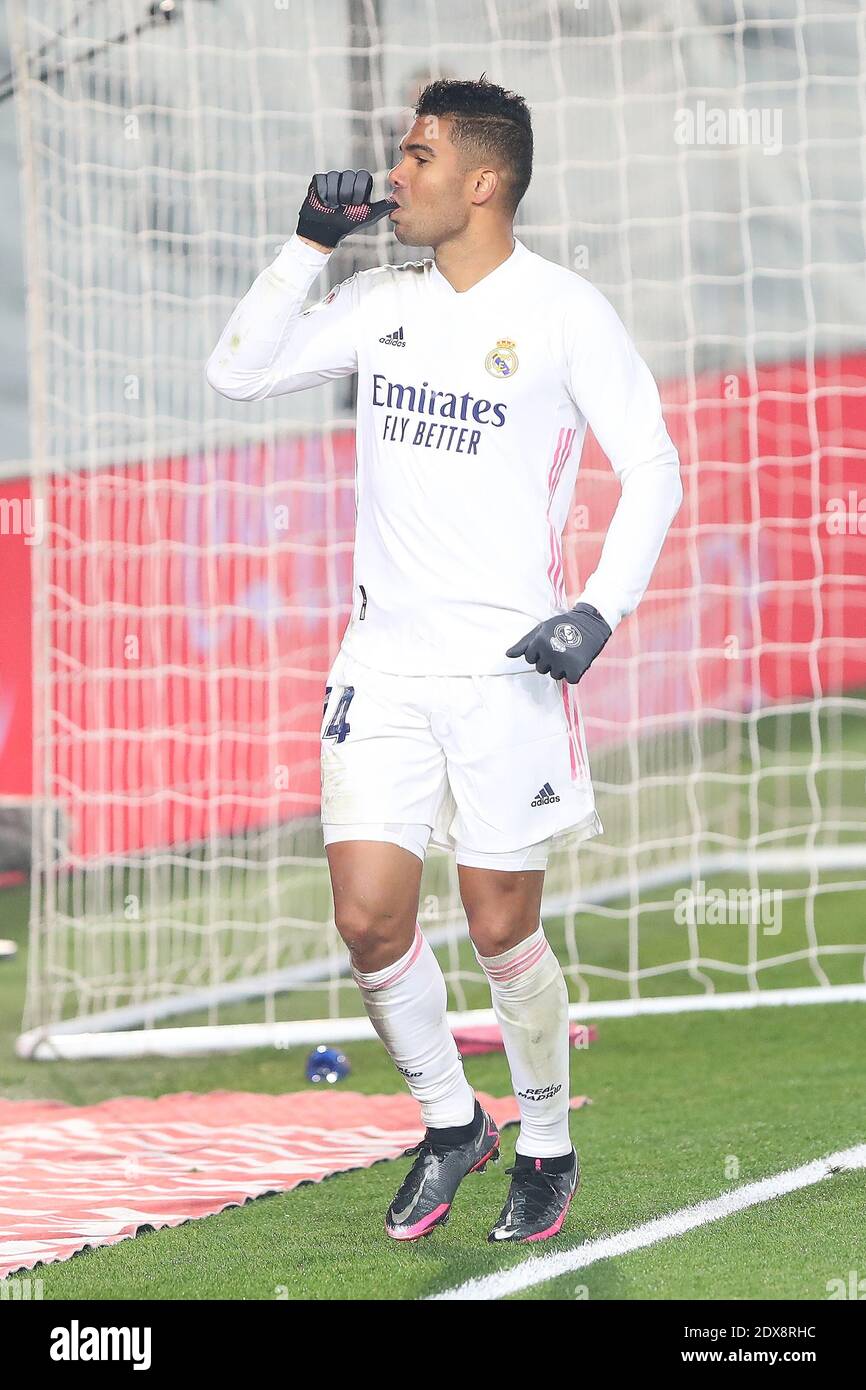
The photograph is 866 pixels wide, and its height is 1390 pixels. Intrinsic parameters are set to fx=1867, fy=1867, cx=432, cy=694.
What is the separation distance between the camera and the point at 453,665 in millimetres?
3381

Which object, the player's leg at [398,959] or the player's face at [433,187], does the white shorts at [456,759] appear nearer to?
the player's leg at [398,959]

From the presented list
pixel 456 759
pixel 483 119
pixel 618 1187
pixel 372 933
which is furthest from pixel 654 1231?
pixel 483 119

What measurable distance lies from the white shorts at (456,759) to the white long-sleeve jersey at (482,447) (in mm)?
48

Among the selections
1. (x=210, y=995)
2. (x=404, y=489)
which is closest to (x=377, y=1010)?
(x=404, y=489)

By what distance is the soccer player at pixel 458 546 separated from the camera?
3.38m

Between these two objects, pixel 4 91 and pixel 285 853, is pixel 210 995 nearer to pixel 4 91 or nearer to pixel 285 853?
pixel 285 853

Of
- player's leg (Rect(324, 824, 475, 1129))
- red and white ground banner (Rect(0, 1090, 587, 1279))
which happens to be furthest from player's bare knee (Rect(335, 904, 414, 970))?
red and white ground banner (Rect(0, 1090, 587, 1279))

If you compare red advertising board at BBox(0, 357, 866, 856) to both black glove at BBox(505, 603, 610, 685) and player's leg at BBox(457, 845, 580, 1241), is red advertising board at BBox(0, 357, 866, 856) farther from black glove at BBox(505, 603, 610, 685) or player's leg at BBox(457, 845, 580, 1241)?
black glove at BBox(505, 603, 610, 685)

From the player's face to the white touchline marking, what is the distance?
1.87m

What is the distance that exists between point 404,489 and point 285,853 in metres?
3.93

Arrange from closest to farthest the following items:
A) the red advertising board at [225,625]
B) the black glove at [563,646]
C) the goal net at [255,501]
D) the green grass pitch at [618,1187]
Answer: the black glove at [563,646] → the green grass pitch at [618,1187] → the goal net at [255,501] → the red advertising board at [225,625]

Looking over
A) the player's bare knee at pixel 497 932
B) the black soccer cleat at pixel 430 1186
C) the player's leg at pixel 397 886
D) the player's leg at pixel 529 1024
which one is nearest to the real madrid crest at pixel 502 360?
the player's leg at pixel 397 886

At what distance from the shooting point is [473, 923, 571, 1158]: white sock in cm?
350

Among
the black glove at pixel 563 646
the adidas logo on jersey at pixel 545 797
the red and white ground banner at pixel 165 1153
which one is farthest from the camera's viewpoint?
the red and white ground banner at pixel 165 1153
